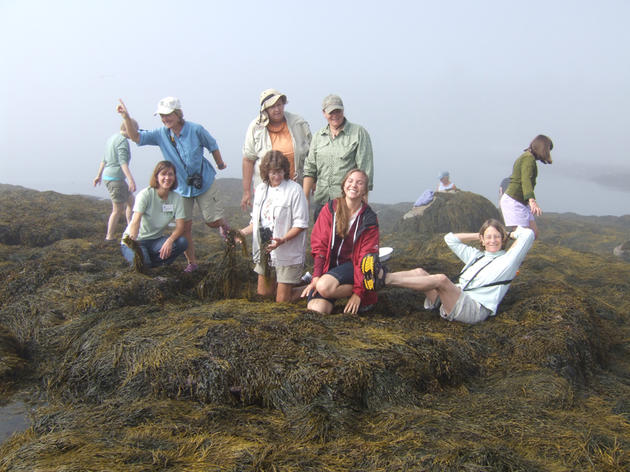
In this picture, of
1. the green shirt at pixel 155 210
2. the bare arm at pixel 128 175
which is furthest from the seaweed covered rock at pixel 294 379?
the bare arm at pixel 128 175

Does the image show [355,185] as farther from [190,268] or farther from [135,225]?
[135,225]

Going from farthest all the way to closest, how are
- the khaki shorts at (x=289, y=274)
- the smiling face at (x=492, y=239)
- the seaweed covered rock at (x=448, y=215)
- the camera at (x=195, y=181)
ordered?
the seaweed covered rock at (x=448, y=215), the camera at (x=195, y=181), the khaki shorts at (x=289, y=274), the smiling face at (x=492, y=239)

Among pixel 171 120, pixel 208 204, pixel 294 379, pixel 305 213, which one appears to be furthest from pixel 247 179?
pixel 294 379

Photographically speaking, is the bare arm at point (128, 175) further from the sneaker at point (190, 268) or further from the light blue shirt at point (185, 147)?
the sneaker at point (190, 268)

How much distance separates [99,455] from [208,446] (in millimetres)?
542

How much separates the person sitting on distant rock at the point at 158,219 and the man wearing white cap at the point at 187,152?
136 mm

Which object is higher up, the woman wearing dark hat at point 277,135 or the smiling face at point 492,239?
the woman wearing dark hat at point 277,135

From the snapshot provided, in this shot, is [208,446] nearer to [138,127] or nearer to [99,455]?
[99,455]

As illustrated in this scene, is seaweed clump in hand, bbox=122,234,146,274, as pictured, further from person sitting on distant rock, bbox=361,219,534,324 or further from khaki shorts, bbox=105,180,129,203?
khaki shorts, bbox=105,180,129,203

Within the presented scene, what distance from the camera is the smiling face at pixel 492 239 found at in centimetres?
439

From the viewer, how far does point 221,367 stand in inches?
126

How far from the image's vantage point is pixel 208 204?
222 inches

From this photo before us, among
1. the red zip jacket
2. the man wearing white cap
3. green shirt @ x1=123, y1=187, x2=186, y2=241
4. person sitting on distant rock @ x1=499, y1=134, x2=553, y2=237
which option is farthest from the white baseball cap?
person sitting on distant rock @ x1=499, y1=134, x2=553, y2=237

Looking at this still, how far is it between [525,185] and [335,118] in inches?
98.3
